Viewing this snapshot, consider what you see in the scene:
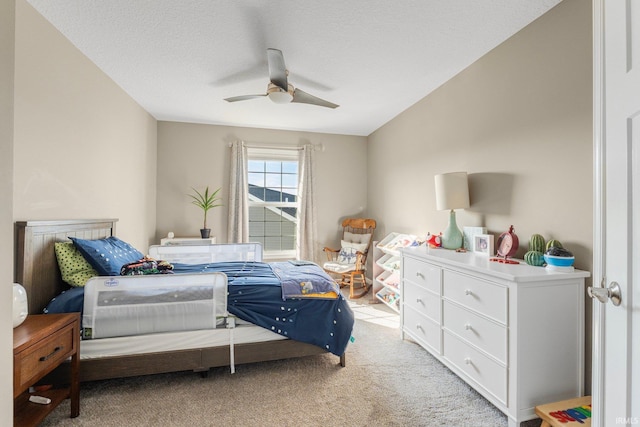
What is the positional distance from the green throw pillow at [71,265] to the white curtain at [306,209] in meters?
2.86

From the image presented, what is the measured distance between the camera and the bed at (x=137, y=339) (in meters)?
1.84

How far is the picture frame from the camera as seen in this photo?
2404 millimetres

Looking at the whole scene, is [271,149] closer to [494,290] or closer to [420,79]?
[420,79]

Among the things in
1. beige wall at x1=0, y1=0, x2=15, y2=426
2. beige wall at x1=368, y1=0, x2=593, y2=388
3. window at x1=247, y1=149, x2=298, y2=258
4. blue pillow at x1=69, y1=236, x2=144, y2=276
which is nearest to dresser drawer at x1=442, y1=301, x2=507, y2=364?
beige wall at x1=368, y1=0, x2=593, y2=388

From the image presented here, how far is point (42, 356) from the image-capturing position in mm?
1388

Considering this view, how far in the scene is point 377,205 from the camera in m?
→ 4.61

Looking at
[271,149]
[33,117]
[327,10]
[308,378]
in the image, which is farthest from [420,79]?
[33,117]

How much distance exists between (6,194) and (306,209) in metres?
3.80

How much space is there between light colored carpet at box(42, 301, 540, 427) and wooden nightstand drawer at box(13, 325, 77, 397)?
0.47 metres

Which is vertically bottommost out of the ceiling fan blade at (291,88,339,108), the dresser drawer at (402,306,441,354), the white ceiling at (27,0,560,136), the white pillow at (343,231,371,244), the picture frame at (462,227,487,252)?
the dresser drawer at (402,306,441,354)

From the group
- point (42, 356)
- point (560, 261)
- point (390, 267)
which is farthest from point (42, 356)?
point (390, 267)

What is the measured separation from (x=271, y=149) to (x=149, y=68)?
2.13 m

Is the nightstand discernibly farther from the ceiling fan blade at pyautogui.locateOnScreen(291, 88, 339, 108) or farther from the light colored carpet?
the ceiling fan blade at pyautogui.locateOnScreen(291, 88, 339, 108)
